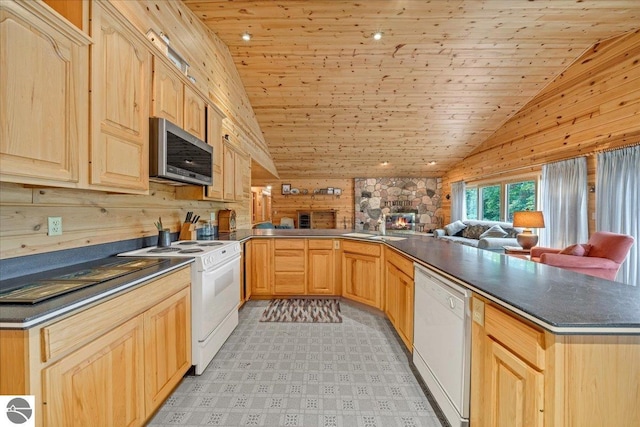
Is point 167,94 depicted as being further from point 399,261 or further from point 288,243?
point 399,261

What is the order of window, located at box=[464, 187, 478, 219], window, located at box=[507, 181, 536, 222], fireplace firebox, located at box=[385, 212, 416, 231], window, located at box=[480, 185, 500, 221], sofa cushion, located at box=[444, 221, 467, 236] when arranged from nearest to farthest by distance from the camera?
window, located at box=[507, 181, 536, 222] → window, located at box=[480, 185, 500, 221] → sofa cushion, located at box=[444, 221, 467, 236] → window, located at box=[464, 187, 478, 219] → fireplace firebox, located at box=[385, 212, 416, 231]

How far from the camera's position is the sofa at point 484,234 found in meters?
4.90

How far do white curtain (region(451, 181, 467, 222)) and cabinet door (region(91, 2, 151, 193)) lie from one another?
25.0 ft

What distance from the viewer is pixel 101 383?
3.70ft

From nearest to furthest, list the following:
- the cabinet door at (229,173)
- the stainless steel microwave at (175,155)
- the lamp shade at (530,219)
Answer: the stainless steel microwave at (175,155) → the cabinet door at (229,173) → the lamp shade at (530,219)

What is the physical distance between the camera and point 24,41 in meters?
1.04

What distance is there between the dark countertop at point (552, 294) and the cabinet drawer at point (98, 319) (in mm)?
1658

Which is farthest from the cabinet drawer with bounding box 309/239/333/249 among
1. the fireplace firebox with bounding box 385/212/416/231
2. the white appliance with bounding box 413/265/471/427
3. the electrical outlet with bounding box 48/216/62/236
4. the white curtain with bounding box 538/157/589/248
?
the fireplace firebox with bounding box 385/212/416/231

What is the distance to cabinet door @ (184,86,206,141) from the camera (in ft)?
7.45

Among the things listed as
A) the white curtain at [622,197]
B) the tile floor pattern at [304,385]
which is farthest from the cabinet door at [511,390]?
the white curtain at [622,197]

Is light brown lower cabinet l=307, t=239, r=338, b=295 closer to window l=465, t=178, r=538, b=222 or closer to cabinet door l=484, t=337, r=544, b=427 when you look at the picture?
cabinet door l=484, t=337, r=544, b=427

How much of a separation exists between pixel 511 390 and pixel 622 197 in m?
4.11

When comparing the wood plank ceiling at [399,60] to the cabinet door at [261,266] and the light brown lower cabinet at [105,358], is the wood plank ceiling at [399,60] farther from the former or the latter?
the light brown lower cabinet at [105,358]

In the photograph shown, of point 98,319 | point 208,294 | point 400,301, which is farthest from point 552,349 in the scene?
point 208,294
